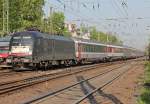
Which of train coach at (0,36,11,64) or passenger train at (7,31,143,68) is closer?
passenger train at (7,31,143,68)

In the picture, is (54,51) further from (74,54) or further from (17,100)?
(17,100)

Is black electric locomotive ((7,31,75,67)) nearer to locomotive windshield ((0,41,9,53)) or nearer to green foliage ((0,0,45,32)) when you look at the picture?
locomotive windshield ((0,41,9,53))

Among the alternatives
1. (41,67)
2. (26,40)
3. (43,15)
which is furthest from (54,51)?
(43,15)

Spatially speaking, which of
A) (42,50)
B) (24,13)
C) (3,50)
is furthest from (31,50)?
(24,13)

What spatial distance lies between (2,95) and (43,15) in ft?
275

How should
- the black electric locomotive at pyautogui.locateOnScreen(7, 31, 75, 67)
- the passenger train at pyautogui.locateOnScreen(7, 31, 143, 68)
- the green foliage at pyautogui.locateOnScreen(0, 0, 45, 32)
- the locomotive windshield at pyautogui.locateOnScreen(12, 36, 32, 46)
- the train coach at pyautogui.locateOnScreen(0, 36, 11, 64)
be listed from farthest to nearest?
the green foliage at pyautogui.locateOnScreen(0, 0, 45, 32) < the train coach at pyautogui.locateOnScreen(0, 36, 11, 64) < the locomotive windshield at pyautogui.locateOnScreen(12, 36, 32, 46) < the passenger train at pyautogui.locateOnScreen(7, 31, 143, 68) < the black electric locomotive at pyautogui.locateOnScreen(7, 31, 75, 67)

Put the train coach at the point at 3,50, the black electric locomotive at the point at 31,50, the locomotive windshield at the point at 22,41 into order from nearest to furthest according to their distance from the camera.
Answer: the black electric locomotive at the point at 31,50 < the locomotive windshield at the point at 22,41 < the train coach at the point at 3,50

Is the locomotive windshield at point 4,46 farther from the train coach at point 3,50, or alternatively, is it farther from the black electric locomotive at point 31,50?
the black electric locomotive at point 31,50

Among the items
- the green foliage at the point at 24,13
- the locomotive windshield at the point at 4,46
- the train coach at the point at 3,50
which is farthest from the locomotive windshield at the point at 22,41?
the green foliage at the point at 24,13

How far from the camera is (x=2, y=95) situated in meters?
16.3

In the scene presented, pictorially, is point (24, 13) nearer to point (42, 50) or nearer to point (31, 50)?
point (42, 50)

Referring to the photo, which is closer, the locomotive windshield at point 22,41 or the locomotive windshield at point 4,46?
the locomotive windshield at point 22,41

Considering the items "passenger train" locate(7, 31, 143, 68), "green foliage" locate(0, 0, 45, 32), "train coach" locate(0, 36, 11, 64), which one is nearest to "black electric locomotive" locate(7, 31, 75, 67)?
"passenger train" locate(7, 31, 143, 68)

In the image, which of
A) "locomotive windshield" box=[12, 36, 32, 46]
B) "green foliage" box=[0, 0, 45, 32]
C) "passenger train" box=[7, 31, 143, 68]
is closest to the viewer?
"passenger train" box=[7, 31, 143, 68]
